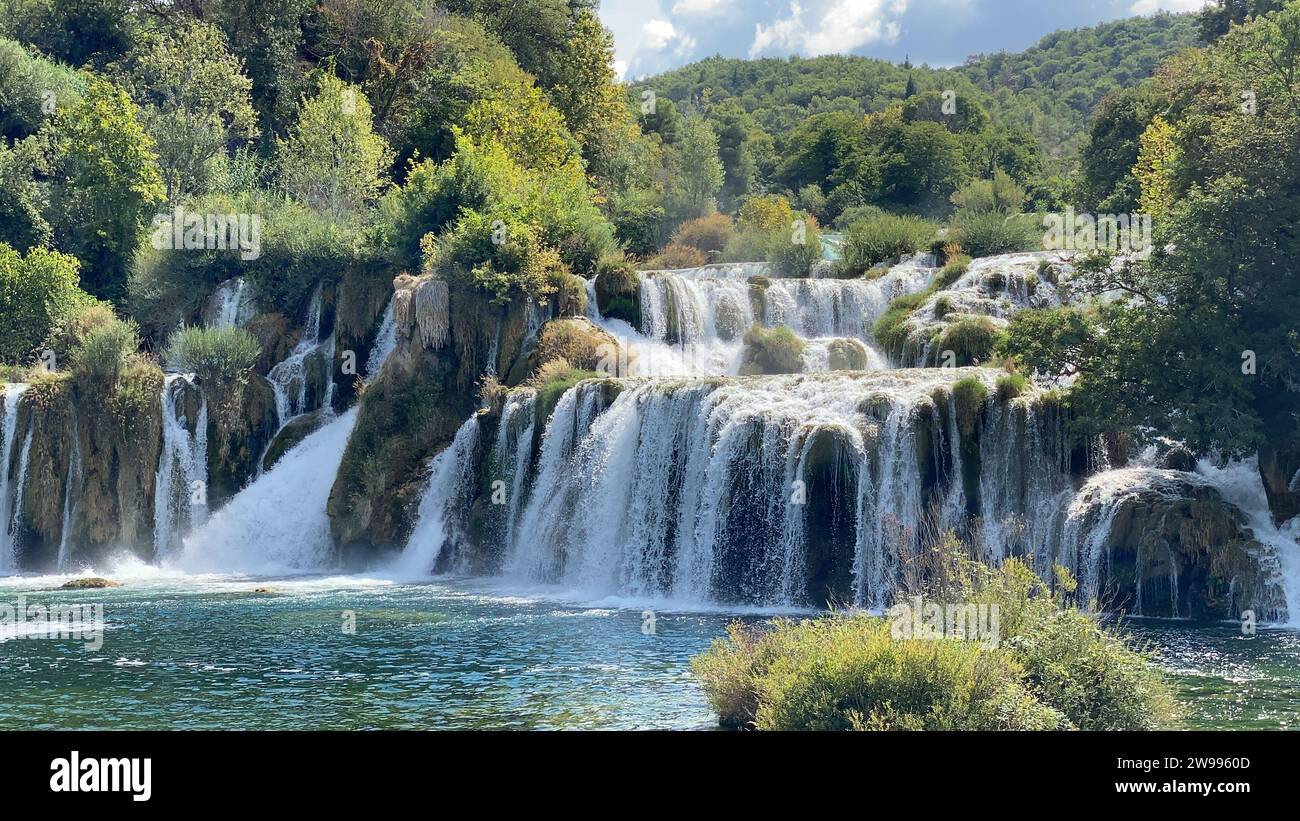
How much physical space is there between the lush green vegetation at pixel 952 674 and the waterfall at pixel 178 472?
82.1ft

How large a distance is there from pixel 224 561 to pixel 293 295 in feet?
33.5

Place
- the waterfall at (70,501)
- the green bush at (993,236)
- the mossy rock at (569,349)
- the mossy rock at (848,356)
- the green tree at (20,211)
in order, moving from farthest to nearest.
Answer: the green tree at (20,211), the green bush at (993,236), the waterfall at (70,501), the mossy rock at (848,356), the mossy rock at (569,349)

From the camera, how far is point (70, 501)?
37781 mm

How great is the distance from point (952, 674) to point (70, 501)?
3034cm

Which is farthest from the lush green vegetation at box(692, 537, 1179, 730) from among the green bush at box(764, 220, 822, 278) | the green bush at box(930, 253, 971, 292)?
the green bush at box(764, 220, 822, 278)

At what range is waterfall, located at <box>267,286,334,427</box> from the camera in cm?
4088

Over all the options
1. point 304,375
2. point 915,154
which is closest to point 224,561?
point 304,375

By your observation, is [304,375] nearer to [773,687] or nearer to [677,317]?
[677,317]

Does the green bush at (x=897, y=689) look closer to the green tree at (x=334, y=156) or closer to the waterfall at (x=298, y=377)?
the waterfall at (x=298, y=377)

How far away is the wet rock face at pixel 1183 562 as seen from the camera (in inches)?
979

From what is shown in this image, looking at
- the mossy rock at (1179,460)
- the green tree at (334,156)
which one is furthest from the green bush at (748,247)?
the mossy rock at (1179,460)

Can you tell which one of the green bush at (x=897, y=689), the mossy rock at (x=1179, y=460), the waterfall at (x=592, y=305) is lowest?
the green bush at (x=897, y=689)

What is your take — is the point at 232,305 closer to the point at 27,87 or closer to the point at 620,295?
the point at 620,295

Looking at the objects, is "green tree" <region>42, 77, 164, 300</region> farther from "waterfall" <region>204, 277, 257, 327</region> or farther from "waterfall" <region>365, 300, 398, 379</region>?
"waterfall" <region>365, 300, 398, 379</region>
